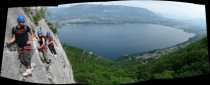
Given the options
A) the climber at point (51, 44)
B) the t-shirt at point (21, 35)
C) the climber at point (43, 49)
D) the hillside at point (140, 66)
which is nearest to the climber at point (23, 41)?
the t-shirt at point (21, 35)

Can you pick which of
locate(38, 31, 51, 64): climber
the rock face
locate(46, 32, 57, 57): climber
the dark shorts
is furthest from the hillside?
the dark shorts

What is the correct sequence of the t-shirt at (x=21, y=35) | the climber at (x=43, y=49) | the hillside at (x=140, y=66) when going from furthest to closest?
the climber at (x=43, y=49)
the hillside at (x=140, y=66)
the t-shirt at (x=21, y=35)

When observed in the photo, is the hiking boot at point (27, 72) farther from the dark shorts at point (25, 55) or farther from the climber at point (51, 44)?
the climber at point (51, 44)

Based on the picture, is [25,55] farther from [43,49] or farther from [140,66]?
[140,66]

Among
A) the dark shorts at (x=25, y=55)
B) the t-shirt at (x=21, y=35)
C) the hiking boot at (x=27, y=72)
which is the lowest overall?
the hiking boot at (x=27, y=72)

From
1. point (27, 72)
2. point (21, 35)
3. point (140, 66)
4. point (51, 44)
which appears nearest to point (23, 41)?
point (21, 35)

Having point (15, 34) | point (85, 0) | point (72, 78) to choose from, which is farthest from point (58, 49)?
→ point (85, 0)
